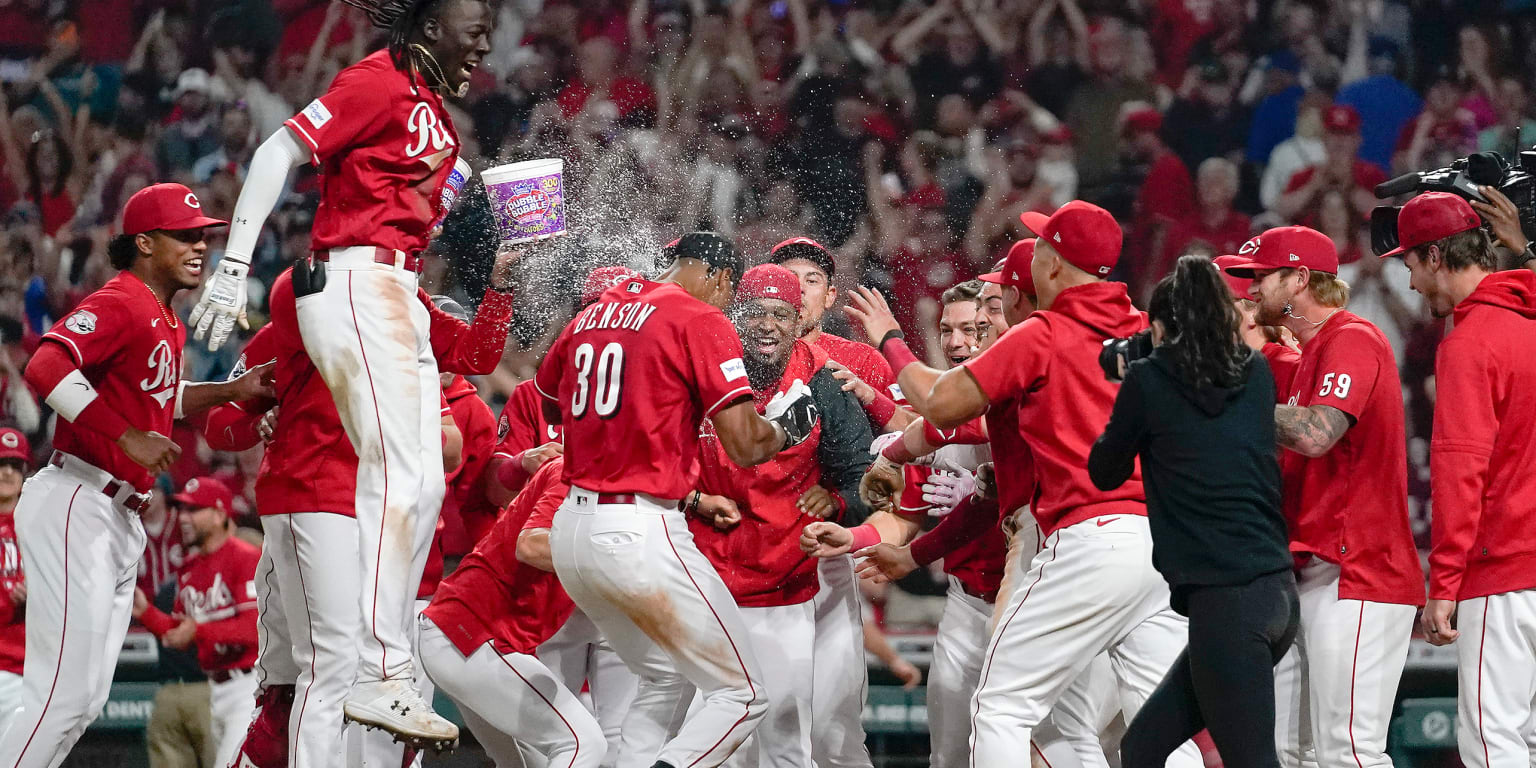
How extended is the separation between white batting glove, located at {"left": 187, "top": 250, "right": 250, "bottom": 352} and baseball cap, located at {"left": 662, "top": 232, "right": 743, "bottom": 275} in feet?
5.16

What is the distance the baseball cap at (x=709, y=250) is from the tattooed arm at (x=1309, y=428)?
1855mm

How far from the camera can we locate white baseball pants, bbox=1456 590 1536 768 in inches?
170

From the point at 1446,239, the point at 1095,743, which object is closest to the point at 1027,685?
the point at 1095,743

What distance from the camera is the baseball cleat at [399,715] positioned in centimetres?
385

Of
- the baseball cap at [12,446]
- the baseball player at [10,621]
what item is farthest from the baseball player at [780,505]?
the baseball cap at [12,446]

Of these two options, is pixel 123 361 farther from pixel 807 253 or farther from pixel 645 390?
pixel 807 253

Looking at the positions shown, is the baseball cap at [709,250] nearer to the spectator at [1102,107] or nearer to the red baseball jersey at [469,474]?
the red baseball jersey at [469,474]

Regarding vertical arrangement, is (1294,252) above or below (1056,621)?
above

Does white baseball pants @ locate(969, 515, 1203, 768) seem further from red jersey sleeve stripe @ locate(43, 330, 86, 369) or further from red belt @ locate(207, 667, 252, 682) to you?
red belt @ locate(207, 667, 252, 682)

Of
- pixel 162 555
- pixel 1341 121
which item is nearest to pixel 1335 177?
pixel 1341 121

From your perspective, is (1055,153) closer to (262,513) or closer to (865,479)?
(865,479)

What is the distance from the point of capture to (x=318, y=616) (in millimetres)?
4410

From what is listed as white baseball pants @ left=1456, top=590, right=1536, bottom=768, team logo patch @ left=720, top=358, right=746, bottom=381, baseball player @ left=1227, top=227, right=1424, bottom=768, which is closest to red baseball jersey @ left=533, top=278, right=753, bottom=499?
team logo patch @ left=720, top=358, right=746, bottom=381

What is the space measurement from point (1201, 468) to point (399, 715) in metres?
2.21
